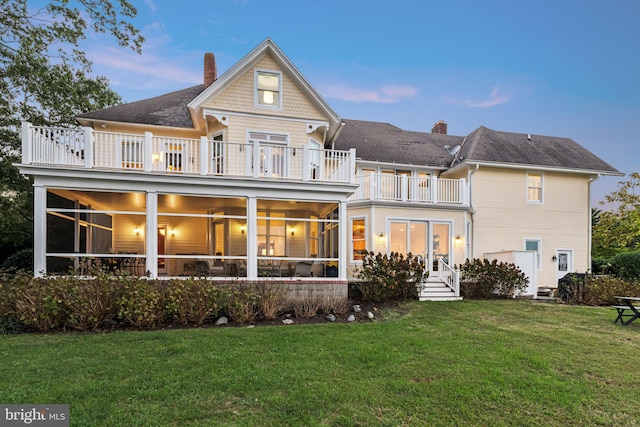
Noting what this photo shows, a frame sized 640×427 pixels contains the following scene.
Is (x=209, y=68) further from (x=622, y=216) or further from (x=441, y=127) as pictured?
(x=622, y=216)

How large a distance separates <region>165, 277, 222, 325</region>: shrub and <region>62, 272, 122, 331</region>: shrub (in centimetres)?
120

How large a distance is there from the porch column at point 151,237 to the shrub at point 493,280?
38.0 ft

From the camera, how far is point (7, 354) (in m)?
5.80

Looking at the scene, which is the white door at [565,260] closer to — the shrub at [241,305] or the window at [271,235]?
the window at [271,235]

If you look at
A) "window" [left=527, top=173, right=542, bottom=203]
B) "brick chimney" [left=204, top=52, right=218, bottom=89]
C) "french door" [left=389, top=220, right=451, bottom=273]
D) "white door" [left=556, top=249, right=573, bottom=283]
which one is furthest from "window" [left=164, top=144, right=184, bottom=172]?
"white door" [left=556, top=249, right=573, bottom=283]

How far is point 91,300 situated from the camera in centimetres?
764

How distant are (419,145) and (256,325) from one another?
47.5 feet

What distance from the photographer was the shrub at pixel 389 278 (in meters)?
11.7

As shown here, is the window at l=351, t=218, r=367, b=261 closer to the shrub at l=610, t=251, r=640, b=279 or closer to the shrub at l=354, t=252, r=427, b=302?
the shrub at l=354, t=252, r=427, b=302

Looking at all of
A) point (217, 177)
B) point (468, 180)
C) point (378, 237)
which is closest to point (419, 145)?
point (468, 180)

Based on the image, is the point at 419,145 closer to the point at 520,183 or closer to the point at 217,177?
the point at 520,183

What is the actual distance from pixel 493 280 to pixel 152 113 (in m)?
15.7

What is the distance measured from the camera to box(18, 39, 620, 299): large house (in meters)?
10.1

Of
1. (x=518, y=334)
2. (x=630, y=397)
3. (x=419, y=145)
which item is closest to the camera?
(x=630, y=397)
